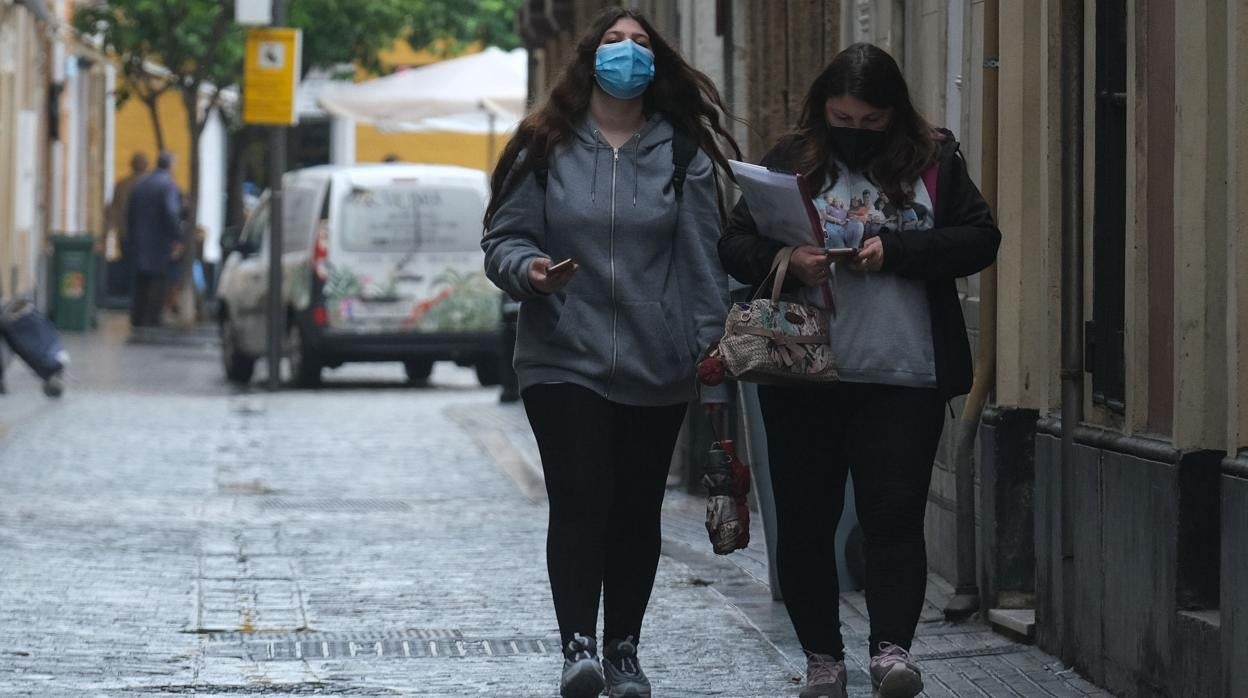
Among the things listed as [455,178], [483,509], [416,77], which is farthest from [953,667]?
[416,77]

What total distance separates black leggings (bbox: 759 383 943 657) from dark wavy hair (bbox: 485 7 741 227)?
675 mm

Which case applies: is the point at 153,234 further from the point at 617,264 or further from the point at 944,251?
the point at 944,251

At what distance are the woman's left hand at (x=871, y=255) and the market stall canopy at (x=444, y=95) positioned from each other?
20.5m

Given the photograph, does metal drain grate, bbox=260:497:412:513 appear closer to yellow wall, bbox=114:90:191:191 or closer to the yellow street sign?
the yellow street sign

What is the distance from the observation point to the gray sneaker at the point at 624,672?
6254 mm

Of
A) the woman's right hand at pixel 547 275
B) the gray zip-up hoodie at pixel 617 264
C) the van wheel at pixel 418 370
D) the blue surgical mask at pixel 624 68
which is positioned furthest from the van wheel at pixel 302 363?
the woman's right hand at pixel 547 275

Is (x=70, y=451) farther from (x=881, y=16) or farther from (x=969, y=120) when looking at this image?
(x=969, y=120)

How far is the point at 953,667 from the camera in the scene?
6.80m

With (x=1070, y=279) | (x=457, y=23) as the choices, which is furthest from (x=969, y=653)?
(x=457, y=23)

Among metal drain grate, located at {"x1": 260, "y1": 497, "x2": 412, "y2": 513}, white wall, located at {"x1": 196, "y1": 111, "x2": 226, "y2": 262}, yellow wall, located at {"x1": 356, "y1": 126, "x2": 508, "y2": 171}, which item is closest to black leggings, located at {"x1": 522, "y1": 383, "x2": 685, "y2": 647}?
metal drain grate, located at {"x1": 260, "y1": 497, "x2": 412, "y2": 513}

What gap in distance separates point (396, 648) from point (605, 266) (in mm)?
1742

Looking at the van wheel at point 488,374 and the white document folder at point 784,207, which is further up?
the white document folder at point 784,207

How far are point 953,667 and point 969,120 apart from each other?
212 cm

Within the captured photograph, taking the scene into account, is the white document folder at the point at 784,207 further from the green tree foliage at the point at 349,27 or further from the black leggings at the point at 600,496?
the green tree foliage at the point at 349,27
